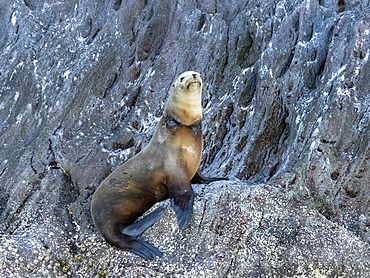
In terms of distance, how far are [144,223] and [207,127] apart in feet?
6.51

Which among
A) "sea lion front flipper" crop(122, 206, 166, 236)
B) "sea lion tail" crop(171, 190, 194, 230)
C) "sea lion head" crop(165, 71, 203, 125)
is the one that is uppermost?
"sea lion head" crop(165, 71, 203, 125)

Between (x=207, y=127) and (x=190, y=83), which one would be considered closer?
(x=190, y=83)

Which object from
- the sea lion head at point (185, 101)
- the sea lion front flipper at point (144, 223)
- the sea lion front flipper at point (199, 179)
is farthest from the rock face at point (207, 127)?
the sea lion head at point (185, 101)

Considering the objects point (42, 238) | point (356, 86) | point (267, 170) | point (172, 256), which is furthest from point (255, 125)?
point (42, 238)

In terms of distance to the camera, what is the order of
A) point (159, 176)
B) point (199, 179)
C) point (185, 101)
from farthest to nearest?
point (199, 179), point (185, 101), point (159, 176)

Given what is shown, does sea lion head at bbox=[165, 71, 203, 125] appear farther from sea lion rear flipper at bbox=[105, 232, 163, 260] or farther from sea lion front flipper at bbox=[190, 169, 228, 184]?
sea lion rear flipper at bbox=[105, 232, 163, 260]

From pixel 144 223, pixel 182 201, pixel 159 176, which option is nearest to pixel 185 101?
pixel 159 176

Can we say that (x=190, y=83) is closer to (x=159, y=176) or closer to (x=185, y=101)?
(x=185, y=101)

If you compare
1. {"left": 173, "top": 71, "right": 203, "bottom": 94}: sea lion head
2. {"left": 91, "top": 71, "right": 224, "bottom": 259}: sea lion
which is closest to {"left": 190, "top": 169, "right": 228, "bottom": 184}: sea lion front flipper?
{"left": 91, "top": 71, "right": 224, "bottom": 259}: sea lion

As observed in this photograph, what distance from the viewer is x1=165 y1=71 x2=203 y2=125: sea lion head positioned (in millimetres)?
5577

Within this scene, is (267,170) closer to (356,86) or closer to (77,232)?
(356,86)

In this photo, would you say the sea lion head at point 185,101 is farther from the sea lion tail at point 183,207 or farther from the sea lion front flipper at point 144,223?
the sea lion front flipper at point 144,223

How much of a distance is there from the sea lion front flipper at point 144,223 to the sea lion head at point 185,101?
101cm

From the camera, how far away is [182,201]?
499 centimetres
